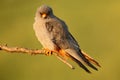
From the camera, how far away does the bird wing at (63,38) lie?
5.02 meters

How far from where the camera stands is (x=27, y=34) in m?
12.7

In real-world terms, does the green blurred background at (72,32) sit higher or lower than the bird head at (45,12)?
lower

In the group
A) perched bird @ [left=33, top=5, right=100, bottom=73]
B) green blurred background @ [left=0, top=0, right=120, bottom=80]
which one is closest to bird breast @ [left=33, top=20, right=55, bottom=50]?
perched bird @ [left=33, top=5, right=100, bottom=73]

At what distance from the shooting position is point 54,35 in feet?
17.3

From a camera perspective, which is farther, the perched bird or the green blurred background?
the green blurred background

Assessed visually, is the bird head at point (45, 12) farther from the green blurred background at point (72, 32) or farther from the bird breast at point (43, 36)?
the green blurred background at point (72, 32)

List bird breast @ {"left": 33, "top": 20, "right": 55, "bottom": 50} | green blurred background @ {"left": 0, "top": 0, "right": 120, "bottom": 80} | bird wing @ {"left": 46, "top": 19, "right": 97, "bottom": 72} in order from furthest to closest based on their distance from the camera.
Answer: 1. green blurred background @ {"left": 0, "top": 0, "right": 120, "bottom": 80}
2. bird breast @ {"left": 33, "top": 20, "right": 55, "bottom": 50}
3. bird wing @ {"left": 46, "top": 19, "right": 97, "bottom": 72}

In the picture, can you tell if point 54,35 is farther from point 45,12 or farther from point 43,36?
point 45,12

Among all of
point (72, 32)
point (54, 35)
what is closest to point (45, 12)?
point (54, 35)

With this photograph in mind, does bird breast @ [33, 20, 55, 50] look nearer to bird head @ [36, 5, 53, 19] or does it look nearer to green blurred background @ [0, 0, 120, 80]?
bird head @ [36, 5, 53, 19]

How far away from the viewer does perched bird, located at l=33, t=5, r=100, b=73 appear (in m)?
5.09

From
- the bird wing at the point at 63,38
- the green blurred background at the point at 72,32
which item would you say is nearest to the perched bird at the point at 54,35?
the bird wing at the point at 63,38
